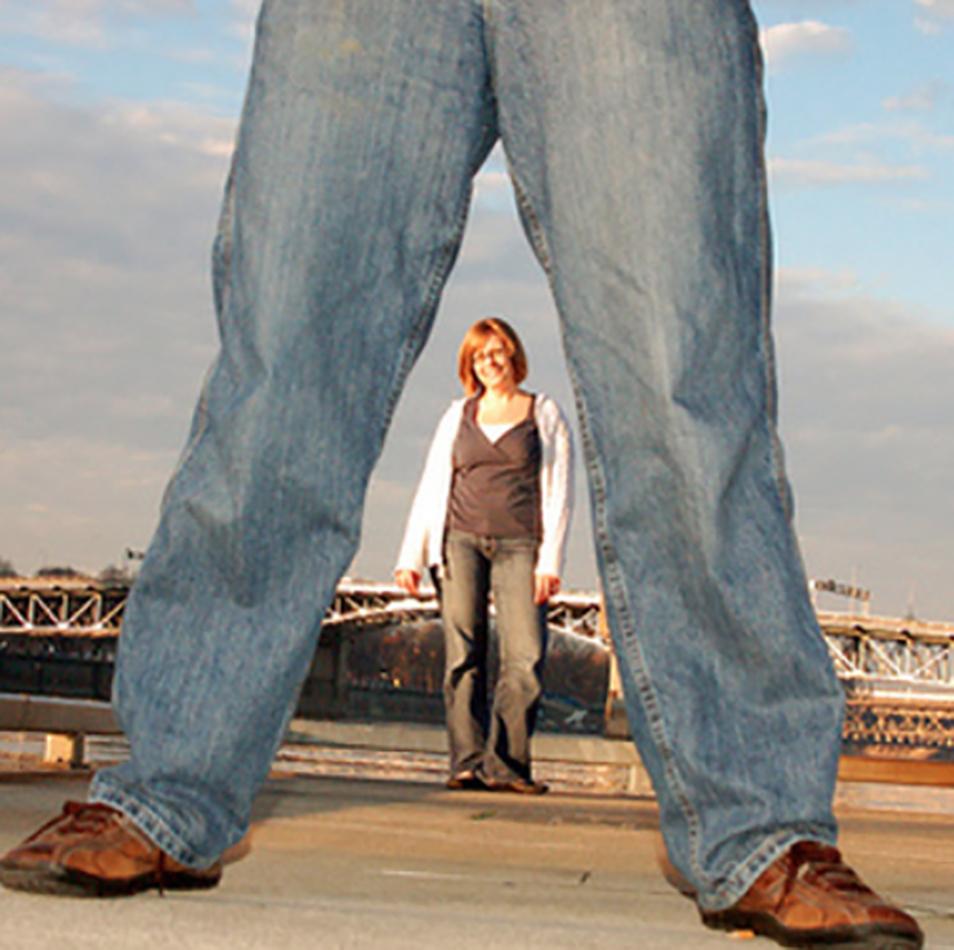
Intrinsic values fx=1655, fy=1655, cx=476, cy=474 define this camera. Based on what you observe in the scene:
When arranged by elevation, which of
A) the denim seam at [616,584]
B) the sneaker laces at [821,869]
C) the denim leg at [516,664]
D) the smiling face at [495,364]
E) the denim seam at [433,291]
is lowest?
the denim leg at [516,664]

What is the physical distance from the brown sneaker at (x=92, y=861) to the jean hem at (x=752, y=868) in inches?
24.9

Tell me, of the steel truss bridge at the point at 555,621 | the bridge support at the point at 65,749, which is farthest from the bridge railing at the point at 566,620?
the bridge support at the point at 65,749

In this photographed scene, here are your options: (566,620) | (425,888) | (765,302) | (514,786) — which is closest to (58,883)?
(425,888)

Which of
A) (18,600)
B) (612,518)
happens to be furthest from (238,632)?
(18,600)

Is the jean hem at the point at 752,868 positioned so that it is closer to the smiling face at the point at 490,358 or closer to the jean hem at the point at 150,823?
the jean hem at the point at 150,823

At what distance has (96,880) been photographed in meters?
1.93

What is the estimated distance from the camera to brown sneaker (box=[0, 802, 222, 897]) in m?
1.93

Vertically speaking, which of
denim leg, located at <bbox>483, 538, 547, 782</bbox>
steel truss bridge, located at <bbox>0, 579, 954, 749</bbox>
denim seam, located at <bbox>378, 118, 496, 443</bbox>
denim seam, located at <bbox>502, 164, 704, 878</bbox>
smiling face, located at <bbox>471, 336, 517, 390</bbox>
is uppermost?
smiling face, located at <bbox>471, 336, 517, 390</bbox>

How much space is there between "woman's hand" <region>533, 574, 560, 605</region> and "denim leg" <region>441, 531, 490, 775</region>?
0.25m

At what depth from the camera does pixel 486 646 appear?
7082 millimetres

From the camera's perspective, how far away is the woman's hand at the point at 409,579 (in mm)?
7172

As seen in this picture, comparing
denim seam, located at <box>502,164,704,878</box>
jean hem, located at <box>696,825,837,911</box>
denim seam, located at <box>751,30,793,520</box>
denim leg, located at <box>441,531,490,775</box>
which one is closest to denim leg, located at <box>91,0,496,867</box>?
denim seam, located at <box>502,164,704,878</box>

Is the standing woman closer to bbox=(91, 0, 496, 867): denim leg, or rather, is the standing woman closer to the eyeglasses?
the eyeglasses

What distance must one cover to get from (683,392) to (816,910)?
2.12 ft
